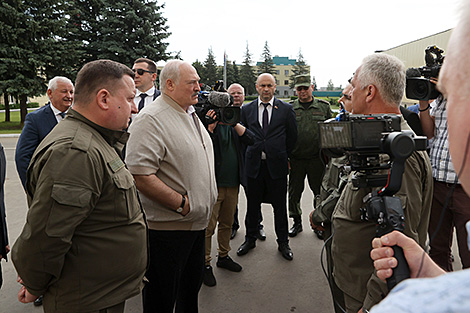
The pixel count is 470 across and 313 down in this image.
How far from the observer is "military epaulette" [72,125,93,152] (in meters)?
1.63

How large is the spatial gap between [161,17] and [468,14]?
985 inches

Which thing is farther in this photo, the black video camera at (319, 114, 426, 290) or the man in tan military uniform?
the man in tan military uniform

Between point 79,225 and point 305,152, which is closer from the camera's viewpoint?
point 79,225

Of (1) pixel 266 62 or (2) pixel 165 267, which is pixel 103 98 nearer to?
(2) pixel 165 267

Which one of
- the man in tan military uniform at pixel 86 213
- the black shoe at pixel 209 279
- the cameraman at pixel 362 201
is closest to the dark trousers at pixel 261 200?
the black shoe at pixel 209 279

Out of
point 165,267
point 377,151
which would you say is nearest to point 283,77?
point 165,267

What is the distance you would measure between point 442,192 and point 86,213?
10.7 ft

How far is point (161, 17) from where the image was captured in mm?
22844

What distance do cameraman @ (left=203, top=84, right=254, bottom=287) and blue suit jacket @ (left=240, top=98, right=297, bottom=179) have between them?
39 centimetres

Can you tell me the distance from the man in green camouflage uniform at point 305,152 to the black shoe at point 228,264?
1.27m

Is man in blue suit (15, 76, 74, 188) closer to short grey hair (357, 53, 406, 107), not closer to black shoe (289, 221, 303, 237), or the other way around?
short grey hair (357, 53, 406, 107)

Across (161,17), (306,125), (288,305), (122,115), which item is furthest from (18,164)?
(161,17)

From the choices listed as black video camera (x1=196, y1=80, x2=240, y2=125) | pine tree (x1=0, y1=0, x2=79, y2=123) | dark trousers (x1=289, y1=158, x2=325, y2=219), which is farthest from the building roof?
black video camera (x1=196, y1=80, x2=240, y2=125)

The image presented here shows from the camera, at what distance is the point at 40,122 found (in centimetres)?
349
